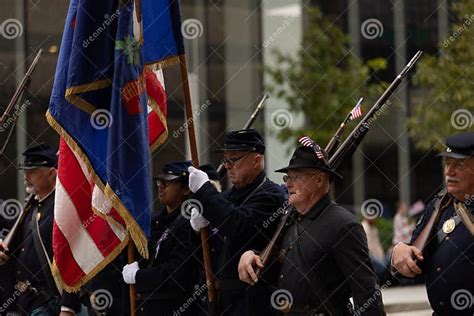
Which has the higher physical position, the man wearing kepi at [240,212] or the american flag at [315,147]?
the american flag at [315,147]

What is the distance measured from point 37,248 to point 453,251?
148 inches

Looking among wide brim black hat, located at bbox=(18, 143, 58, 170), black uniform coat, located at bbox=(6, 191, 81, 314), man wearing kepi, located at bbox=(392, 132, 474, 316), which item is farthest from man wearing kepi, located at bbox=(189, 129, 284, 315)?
wide brim black hat, located at bbox=(18, 143, 58, 170)

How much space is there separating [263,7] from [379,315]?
51.2 ft

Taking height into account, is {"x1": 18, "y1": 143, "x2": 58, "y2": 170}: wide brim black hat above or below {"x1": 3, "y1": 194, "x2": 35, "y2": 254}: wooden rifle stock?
above

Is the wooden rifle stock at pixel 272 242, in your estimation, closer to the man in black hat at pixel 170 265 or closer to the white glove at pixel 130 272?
the man in black hat at pixel 170 265

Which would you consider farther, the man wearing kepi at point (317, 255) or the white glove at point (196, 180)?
the white glove at point (196, 180)

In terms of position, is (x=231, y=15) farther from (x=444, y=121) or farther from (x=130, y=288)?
(x=130, y=288)

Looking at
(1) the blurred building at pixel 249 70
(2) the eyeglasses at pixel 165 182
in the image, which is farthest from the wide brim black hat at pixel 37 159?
(1) the blurred building at pixel 249 70

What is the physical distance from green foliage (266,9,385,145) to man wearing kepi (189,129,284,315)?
12.4 metres

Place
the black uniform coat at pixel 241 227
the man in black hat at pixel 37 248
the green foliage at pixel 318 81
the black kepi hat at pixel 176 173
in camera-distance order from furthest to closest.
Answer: the green foliage at pixel 318 81
the man in black hat at pixel 37 248
the black kepi hat at pixel 176 173
the black uniform coat at pixel 241 227

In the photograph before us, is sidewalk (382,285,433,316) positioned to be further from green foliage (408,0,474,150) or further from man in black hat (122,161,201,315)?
man in black hat (122,161,201,315)

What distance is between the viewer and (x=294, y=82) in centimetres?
2094

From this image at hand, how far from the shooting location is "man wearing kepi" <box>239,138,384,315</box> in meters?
6.48

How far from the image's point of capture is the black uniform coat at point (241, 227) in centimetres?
735
